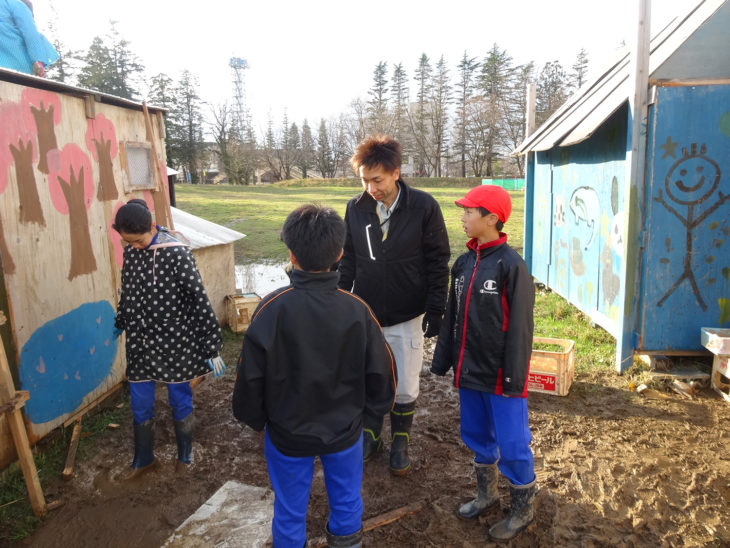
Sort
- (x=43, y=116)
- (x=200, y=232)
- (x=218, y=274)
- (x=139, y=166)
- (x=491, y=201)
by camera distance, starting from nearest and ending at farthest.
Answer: (x=491, y=201)
(x=43, y=116)
(x=139, y=166)
(x=218, y=274)
(x=200, y=232)

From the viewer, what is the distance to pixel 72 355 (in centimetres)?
394

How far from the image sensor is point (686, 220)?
15.0ft

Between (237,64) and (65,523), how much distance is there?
7046cm

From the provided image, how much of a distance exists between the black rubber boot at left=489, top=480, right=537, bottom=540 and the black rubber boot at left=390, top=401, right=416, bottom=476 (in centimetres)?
79

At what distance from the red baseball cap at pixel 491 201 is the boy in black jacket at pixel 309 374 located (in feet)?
2.98

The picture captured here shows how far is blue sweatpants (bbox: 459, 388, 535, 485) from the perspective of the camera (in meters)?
2.62

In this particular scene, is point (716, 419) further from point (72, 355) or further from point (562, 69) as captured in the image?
point (562, 69)

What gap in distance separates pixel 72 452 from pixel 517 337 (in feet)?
10.6

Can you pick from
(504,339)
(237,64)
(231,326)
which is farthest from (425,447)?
(237,64)

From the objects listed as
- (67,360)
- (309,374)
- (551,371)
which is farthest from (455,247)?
(309,374)

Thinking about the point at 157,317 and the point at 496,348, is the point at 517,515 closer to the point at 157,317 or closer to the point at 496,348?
the point at 496,348

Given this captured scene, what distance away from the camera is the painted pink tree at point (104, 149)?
14.1ft

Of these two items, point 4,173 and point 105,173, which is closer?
point 4,173

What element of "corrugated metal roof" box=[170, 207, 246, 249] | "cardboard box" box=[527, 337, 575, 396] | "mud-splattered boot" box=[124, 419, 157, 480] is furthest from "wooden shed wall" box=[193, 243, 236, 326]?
"cardboard box" box=[527, 337, 575, 396]
